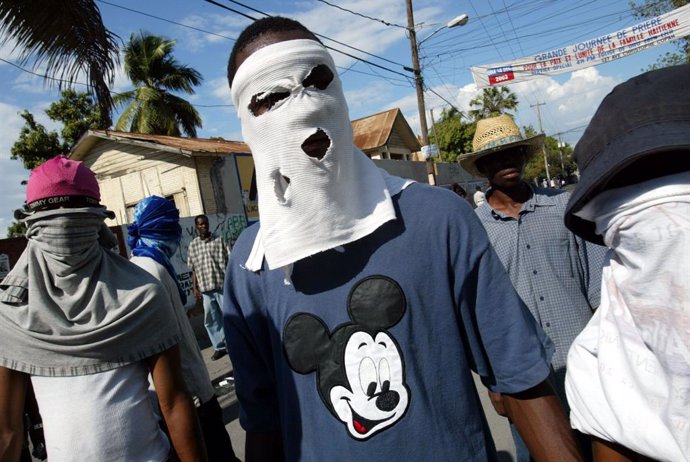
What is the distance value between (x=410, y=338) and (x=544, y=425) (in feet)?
1.20

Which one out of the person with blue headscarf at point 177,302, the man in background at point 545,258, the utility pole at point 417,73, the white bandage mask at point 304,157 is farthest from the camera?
the utility pole at point 417,73

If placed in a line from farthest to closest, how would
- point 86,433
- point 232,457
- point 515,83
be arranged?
point 515,83
point 232,457
point 86,433

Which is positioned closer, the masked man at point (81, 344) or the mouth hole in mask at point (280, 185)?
the mouth hole in mask at point (280, 185)

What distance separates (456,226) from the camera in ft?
3.94

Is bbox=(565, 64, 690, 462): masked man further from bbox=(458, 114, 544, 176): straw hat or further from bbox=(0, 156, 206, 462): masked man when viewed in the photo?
bbox=(458, 114, 544, 176): straw hat

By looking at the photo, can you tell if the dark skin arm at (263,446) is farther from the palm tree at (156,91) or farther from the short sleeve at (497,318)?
the palm tree at (156,91)

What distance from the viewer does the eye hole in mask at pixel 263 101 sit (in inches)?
52.1

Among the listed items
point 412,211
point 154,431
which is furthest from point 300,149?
point 154,431

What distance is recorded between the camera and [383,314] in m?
1.21

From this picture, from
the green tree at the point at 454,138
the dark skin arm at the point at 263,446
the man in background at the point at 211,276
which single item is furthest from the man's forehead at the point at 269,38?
the green tree at the point at 454,138

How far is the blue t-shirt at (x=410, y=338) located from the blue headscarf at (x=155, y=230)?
228 centimetres

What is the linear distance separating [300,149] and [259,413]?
77 cm

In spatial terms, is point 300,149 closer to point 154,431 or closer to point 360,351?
point 360,351

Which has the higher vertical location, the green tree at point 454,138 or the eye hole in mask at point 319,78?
the green tree at point 454,138
